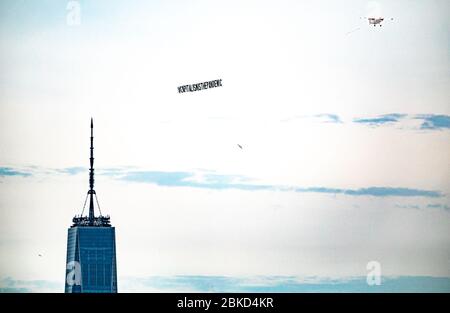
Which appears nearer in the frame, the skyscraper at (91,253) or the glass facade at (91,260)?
the skyscraper at (91,253)

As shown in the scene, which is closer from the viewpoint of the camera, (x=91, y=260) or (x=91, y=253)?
(x=91, y=253)

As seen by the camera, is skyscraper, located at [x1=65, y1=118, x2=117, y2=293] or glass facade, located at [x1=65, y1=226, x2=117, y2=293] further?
glass facade, located at [x1=65, y1=226, x2=117, y2=293]
